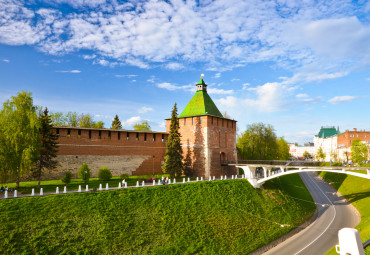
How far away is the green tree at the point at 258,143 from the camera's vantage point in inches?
1662

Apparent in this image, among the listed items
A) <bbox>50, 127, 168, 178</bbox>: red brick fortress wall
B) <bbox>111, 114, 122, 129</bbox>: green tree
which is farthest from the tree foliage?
<bbox>111, 114, 122, 129</bbox>: green tree

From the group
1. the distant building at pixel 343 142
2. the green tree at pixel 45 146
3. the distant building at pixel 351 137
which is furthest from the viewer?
the distant building at pixel 351 137

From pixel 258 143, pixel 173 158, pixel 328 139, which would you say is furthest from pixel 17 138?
pixel 328 139

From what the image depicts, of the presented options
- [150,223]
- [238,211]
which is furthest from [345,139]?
[150,223]

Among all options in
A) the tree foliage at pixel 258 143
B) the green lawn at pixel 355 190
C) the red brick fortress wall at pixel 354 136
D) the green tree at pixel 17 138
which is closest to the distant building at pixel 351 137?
the red brick fortress wall at pixel 354 136

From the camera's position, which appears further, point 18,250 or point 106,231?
point 106,231

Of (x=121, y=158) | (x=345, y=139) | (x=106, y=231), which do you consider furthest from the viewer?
(x=345, y=139)

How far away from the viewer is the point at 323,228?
21.3m

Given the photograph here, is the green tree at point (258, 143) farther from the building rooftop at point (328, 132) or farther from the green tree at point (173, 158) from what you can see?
the building rooftop at point (328, 132)

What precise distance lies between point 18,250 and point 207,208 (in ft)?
41.6

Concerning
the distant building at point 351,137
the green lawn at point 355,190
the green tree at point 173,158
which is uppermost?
the distant building at point 351,137

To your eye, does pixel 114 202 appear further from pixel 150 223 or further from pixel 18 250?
pixel 18 250

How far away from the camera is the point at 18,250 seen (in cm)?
1212

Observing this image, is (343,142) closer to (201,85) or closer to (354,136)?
(354,136)
